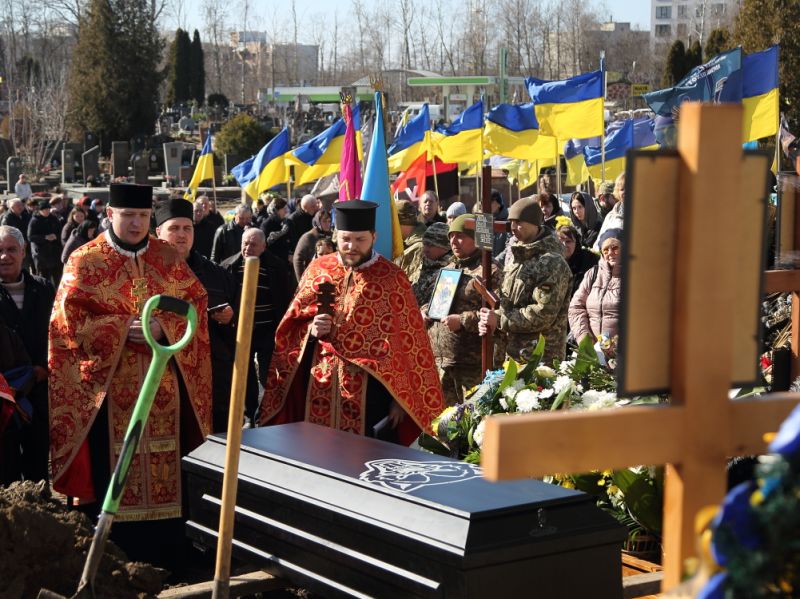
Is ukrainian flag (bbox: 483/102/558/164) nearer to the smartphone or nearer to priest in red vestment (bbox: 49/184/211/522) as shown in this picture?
the smartphone

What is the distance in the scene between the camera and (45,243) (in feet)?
61.3

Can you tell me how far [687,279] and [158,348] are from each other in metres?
1.40

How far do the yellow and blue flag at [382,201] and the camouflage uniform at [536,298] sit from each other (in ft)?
5.09

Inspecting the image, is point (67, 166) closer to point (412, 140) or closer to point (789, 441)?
point (412, 140)

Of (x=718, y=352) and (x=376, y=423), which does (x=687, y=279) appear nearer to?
(x=718, y=352)

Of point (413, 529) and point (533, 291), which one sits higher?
point (533, 291)

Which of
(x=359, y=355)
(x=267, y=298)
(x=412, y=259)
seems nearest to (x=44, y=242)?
(x=267, y=298)

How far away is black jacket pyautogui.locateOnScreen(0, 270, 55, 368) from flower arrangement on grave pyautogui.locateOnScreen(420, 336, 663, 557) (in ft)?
7.88

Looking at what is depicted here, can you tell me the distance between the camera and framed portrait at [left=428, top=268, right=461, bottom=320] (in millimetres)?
7391

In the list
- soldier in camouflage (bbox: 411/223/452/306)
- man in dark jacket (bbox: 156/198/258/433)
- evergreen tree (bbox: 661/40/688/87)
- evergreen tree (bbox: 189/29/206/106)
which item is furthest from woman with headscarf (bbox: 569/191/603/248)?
evergreen tree (bbox: 189/29/206/106)

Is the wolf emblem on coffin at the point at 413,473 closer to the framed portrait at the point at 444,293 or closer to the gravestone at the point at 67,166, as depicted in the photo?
the framed portrait at the point at 444,293

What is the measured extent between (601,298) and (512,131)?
30.1ft

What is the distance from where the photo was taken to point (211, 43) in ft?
348

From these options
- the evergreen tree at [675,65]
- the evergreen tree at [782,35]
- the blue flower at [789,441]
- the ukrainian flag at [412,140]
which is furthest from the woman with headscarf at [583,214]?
the evergreen tree at [675,65]
